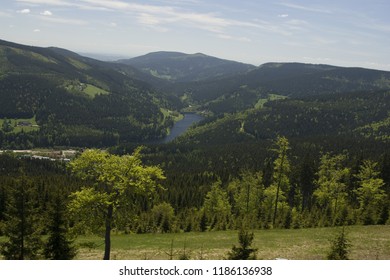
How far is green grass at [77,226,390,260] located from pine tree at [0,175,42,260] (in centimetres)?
449

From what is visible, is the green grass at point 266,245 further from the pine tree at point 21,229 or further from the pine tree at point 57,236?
the pine tree at point 21,229

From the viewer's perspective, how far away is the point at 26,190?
33000 mm

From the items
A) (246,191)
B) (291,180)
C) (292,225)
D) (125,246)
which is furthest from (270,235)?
(291,180)

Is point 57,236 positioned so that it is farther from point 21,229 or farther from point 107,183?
point 107,183

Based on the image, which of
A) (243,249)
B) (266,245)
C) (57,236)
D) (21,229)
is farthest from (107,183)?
(266,245)

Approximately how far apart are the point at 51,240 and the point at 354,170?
88.8m

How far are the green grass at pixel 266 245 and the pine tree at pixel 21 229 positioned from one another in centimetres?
449

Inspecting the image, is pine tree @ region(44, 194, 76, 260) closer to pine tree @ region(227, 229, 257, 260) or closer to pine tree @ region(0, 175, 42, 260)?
pine tree @ region(0, 175, 42, 260)

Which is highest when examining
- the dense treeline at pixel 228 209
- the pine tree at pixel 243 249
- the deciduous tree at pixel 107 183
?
the deciduous tree at pixel 107 183

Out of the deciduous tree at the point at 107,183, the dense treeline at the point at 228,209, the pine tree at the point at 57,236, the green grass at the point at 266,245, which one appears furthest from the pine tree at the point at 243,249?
the pine tree at the point at 57,236

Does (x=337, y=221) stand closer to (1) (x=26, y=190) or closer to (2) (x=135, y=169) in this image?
(2) (x=135, y=169)

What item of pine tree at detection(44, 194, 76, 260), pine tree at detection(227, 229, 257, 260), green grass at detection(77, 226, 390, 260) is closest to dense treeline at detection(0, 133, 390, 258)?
pine tree at detection(44, 194, 76, 260)

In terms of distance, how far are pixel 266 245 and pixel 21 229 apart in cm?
2756

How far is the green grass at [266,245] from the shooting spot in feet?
129
